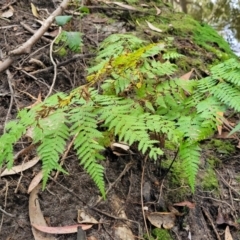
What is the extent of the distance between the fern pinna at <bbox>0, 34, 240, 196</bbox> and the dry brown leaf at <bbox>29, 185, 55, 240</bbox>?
222 mm

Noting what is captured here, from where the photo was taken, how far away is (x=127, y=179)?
7.01 feet

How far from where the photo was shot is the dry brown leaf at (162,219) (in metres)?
2.03

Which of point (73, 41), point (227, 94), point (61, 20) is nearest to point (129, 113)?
point (227, 94)

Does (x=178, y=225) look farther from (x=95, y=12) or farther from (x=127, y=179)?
(x=95, y=12)

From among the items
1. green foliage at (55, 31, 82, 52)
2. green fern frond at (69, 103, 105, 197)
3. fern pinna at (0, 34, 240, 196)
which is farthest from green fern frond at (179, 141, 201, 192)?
green foliage at (55, 31, 82, 52)

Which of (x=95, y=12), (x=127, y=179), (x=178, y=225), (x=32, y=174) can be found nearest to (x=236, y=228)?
(x=178, y=225)

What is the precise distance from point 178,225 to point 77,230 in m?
0.51

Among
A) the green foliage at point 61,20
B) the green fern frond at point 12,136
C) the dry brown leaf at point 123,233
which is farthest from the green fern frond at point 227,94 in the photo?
the green foliage at point 61,20

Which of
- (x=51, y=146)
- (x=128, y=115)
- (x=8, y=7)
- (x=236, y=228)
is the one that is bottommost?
(x=8, y=7)

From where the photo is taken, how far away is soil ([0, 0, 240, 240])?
1.93 m

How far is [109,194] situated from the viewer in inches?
80.5

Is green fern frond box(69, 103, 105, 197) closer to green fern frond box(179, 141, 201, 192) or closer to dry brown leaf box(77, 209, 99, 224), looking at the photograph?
dry brown leaf box(77, 209, 99, 224)

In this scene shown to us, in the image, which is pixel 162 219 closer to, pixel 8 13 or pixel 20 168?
pixel 20 168

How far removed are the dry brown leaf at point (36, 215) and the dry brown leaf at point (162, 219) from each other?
47cm
